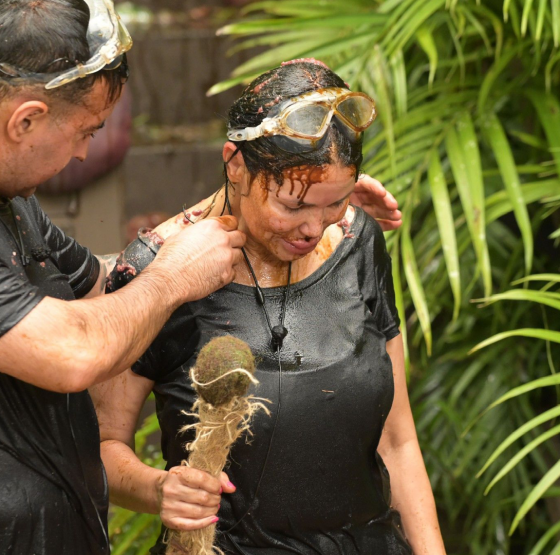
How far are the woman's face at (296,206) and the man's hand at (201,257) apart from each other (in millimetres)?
63

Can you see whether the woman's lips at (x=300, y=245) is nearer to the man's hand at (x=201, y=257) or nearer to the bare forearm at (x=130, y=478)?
the man's hand at (x=201, y=257)

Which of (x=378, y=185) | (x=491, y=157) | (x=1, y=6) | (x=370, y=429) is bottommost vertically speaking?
(x=491, y=157)

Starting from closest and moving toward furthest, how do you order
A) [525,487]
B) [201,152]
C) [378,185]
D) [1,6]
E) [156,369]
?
[1,6] → [156,369] → [378,185] → [525,487] → [201,152]

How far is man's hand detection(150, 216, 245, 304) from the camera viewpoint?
1.68 metres

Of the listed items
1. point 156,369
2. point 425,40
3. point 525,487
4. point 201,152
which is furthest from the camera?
point 201,152

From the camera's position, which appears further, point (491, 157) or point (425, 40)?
point (491, 157)

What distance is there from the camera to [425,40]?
9.61 ft

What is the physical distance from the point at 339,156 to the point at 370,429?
573 millimetres

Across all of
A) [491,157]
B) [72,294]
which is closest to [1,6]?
[72,294]

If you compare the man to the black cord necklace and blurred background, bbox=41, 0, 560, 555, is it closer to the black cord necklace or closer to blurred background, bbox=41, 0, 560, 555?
the black cord necklace

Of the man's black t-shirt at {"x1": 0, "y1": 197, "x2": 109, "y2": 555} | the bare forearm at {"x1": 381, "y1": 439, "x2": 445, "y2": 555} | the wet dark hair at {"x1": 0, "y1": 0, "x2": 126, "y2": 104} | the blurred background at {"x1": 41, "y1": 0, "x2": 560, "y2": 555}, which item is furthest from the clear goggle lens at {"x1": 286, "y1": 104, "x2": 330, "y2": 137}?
the blurred background at {"x1": 41, "y1": 0, "x2": 560, "y2": 555}

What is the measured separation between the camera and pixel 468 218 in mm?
2791

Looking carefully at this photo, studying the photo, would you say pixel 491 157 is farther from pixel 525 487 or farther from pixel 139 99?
pixel 139 99

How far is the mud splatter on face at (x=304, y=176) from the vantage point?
169 cm
